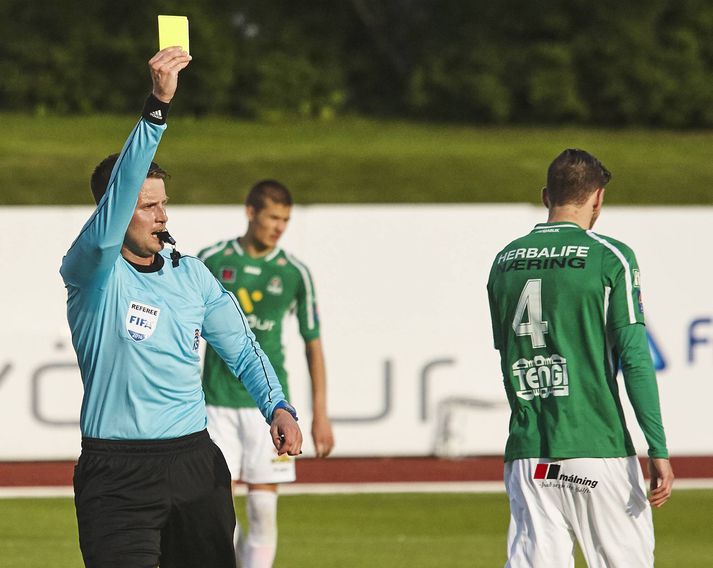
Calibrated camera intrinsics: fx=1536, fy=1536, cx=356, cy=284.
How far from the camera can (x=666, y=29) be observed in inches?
1351

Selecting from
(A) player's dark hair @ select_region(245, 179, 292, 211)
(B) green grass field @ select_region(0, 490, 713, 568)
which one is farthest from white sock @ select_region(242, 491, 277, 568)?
(A) player's dark hair @ select_region(245, 179, 292, 211)

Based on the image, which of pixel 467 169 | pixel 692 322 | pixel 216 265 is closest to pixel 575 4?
pixel 467 169

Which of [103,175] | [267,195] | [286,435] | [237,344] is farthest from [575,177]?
[267,195]

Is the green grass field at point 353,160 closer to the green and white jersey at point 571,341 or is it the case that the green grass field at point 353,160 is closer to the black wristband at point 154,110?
the green and white jersey at point 571,341

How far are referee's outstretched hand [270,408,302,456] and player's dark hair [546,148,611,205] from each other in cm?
134

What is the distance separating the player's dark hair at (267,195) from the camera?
26.5ft

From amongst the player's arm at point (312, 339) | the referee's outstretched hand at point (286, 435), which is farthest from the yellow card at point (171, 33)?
the player's arm at point (312, 339)

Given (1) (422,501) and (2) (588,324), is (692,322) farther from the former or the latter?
(2) (588,324)

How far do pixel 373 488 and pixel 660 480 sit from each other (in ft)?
21.5

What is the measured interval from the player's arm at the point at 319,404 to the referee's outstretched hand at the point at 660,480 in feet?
8.04

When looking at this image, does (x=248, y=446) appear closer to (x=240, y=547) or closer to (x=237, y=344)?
(x=240, y=547)

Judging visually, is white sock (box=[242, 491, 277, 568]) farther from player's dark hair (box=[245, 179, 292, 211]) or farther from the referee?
the referee

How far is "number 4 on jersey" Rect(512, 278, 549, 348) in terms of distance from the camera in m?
5.46

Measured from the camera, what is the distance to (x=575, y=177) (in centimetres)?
554
